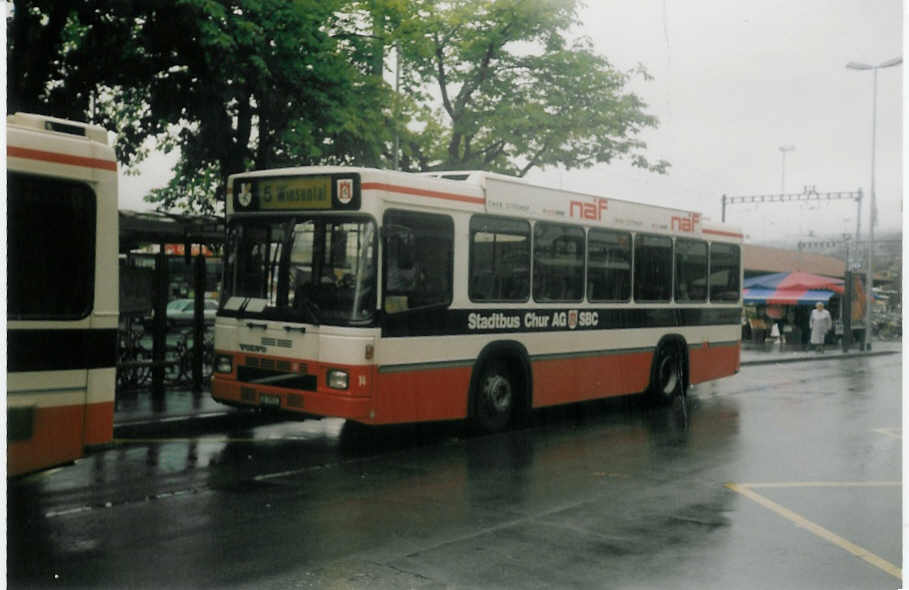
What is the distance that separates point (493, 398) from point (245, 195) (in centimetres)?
372

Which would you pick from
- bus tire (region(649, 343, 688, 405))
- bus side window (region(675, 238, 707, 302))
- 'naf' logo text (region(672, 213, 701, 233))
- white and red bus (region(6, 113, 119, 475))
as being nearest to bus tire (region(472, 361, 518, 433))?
bus tire (region(649, 343, 688, 405))

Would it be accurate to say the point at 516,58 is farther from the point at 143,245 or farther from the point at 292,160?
the point at 143,245

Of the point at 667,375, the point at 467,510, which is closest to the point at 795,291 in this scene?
the point at 667,375

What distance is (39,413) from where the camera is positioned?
20.9 feet

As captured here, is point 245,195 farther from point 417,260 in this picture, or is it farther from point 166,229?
point 166,229

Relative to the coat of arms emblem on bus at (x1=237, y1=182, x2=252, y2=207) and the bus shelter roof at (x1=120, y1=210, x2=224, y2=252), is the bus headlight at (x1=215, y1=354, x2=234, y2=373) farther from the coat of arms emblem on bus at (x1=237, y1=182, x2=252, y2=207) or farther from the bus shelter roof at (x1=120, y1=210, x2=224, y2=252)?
the bus shelter roof at (x1=120, y1=210, x2=224, y2=252)

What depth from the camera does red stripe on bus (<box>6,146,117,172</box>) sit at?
6.26m

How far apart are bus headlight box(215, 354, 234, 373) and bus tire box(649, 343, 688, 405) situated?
6604 millimetres

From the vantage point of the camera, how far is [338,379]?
949cm

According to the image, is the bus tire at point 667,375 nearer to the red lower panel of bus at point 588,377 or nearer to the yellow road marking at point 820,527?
the red lower panel of bus at point 588,377

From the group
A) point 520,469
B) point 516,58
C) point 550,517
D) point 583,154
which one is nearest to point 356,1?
point 516,58

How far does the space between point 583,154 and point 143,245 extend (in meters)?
11.4

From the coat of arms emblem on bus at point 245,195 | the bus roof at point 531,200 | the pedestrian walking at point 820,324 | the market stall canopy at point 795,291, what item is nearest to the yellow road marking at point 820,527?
the bus roof at point 531,200

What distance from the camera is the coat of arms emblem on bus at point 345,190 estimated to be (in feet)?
31.5
